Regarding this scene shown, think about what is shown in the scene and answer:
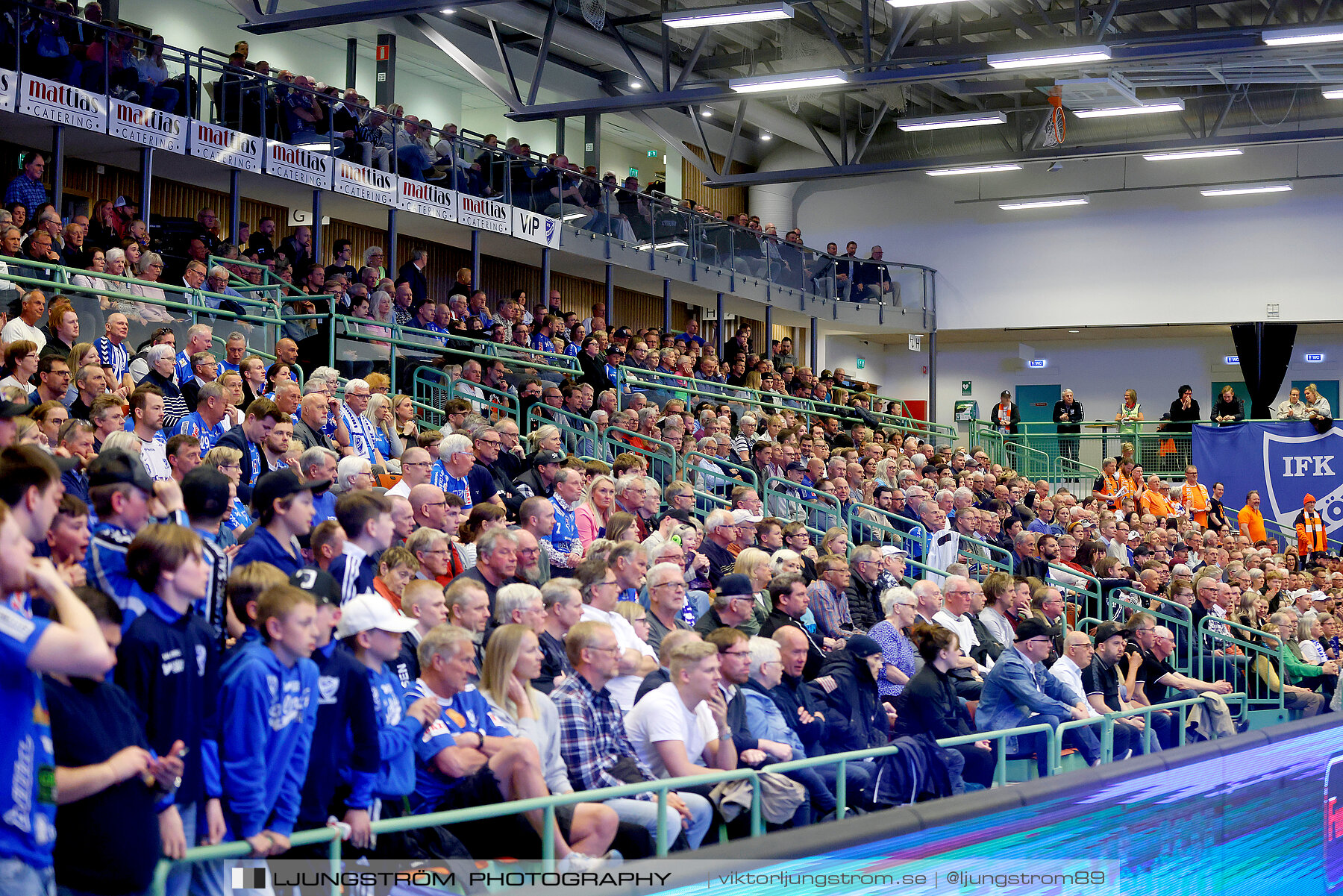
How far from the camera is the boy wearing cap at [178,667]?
11.3ft

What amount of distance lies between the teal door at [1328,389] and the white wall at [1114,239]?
1.96 metres

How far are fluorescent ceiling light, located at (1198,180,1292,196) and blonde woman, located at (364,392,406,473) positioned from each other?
763 inches

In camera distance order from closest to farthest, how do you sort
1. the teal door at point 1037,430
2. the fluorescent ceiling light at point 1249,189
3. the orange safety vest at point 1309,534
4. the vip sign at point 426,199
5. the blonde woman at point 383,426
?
the blonde woman at point 383,426, the vip sign at point 426,199, the orange safety vest at point 1309,534, the teal door at point 1037,430, the fluorescent ceiling light at point 1249,189

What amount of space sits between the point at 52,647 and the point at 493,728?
195 centimetres

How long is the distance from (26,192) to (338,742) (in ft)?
34.2

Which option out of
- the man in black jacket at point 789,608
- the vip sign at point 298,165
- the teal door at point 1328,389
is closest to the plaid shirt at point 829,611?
the man in black jacket at point 789,608

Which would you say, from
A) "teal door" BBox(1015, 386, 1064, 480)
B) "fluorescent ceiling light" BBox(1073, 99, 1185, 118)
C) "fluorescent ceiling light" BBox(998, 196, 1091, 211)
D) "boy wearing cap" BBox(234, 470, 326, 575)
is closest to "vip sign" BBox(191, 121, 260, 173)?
"boy wearing cap" BBox(234, 470, 326, 575)

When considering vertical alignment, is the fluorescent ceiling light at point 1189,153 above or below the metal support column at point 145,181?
above

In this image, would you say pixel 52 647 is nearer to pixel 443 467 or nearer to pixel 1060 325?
pixel 443 467

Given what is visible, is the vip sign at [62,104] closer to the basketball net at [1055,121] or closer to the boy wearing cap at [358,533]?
the boy wearing cap at [358,533]

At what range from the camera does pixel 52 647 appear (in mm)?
2814

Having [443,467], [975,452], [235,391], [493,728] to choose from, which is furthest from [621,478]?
[975,452]

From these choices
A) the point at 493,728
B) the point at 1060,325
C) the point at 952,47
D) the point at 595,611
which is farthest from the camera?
the point at 1060,325

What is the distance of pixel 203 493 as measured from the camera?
178 inches
